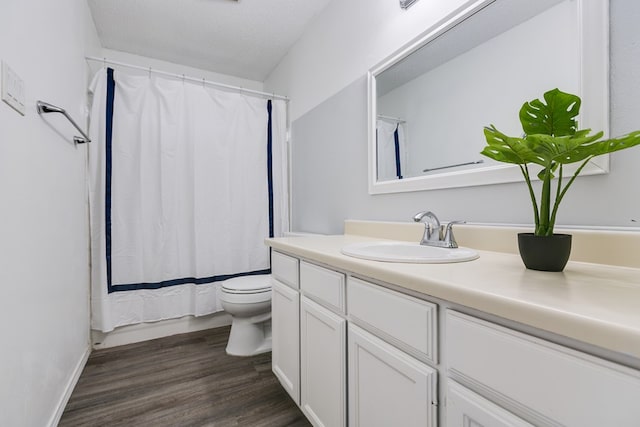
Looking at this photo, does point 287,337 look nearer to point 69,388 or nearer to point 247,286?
point 247,286

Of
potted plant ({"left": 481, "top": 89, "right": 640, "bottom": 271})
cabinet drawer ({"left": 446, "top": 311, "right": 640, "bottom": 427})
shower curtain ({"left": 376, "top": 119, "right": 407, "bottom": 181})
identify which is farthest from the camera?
shower curtain ({"left": 376, "top": 119, "right": 407, "bottom": 181})

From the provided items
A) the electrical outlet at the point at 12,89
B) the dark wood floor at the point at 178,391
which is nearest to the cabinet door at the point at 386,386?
the dark wood floor at the point at 178,391

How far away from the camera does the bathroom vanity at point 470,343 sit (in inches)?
16.3

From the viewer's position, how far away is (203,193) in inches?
92.6

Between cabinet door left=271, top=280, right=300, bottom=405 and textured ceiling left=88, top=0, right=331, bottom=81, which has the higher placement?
textured ceiling left=88, top=0, right=331, bottom=81

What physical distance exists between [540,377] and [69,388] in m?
2.03

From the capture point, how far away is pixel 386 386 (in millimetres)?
802

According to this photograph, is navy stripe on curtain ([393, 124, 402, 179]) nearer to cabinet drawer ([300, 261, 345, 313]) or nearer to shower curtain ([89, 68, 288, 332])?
cabinet drawer ([300, 261, 345, 313])

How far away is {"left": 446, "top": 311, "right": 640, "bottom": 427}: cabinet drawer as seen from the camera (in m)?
0.39

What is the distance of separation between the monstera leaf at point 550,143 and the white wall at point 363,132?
0.52 ft

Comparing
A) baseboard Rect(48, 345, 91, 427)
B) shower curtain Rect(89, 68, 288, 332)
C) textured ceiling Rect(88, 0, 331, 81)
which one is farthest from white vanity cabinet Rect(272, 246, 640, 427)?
textured ceiling Rect(88, 0, 331, 81)

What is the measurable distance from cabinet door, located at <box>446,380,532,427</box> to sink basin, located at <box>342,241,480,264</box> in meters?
0.32

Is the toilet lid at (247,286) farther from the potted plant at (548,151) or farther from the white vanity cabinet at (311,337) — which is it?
the potted plant at (548,151)

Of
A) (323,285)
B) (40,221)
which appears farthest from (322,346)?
(40,221)
